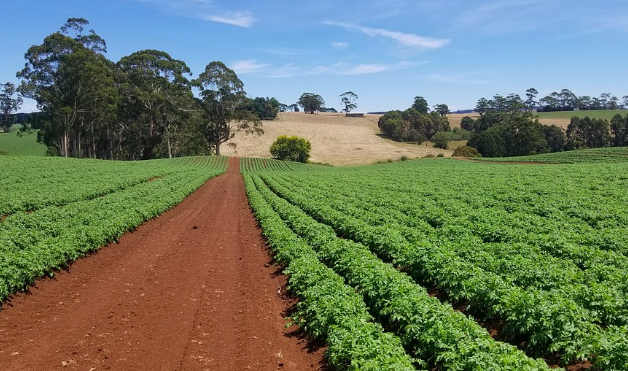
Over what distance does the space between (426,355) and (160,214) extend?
783 inches

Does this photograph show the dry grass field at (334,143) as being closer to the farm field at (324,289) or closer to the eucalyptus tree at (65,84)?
the eucalyptus tree at (65,84)

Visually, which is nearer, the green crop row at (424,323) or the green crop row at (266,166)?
the green crop row at (424,323)

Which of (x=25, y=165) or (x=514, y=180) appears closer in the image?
(x=514, y=180)

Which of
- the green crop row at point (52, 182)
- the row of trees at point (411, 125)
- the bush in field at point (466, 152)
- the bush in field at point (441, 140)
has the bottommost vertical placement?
the green crop row at point (52, 182)

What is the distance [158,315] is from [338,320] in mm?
4805

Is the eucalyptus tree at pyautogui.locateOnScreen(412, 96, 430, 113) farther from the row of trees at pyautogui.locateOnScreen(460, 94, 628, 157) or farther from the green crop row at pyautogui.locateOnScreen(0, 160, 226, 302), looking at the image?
the green crop row at pyautogui.locateOnScreen(0, 160, 226, 302)

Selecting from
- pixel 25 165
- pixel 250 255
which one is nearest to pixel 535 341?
pixel 250 255

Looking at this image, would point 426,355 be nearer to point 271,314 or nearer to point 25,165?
point 271,314

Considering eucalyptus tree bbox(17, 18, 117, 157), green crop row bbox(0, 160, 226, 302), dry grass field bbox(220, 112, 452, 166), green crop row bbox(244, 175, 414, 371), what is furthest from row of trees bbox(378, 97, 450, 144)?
green crop row bbox(244, 175, 414, 371)

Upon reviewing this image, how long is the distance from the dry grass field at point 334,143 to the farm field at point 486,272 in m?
76.0

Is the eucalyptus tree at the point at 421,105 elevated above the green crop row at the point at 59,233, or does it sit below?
above

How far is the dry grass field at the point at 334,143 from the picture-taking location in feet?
336

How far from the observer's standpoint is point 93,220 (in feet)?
59.5

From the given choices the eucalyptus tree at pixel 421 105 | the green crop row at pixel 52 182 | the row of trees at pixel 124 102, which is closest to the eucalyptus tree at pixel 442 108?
the eucalyptus tree at pixel 421 105
